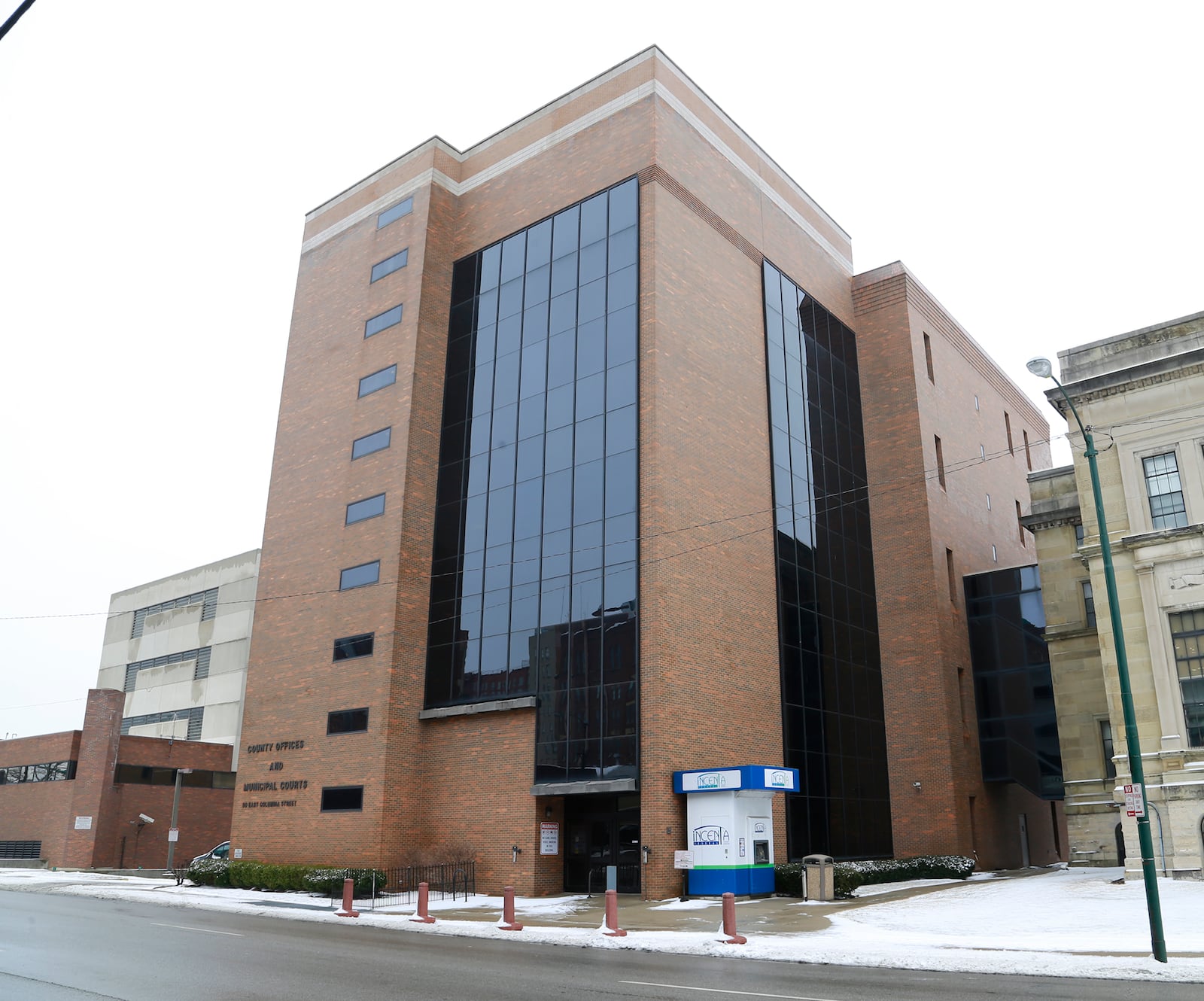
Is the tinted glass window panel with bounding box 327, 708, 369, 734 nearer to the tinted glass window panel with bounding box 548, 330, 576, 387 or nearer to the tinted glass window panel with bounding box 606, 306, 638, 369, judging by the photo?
the tinted glass window panel with bounding box 548, 330, 576, 387

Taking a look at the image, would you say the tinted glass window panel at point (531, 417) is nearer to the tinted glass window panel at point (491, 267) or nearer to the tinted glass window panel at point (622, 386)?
the tinted glass window panel at point (622, 386)

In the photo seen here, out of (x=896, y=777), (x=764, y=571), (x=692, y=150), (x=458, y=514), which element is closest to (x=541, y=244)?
(x=692, y=150)

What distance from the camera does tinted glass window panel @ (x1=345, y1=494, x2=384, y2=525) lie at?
39.3 meters

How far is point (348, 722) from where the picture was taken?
1449 inches

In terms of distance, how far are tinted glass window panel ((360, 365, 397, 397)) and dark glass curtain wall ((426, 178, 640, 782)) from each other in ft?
7.53

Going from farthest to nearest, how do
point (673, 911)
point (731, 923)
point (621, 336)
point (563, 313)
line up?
point (563, 313), point (621, 336), point (673, 911), point (731, 923)

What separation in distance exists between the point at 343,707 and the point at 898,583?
77.4 feet

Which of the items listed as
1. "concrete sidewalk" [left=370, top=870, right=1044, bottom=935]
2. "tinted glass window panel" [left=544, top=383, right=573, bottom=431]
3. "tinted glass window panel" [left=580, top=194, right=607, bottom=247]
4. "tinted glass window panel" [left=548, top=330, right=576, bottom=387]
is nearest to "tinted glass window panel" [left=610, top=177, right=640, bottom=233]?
"tinted glass window panel" [left=580, top=194, right=607, bottom=247]

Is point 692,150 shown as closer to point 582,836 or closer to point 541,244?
point 541,244

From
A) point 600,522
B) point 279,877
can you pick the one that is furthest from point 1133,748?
point 279,877

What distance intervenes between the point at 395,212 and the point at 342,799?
80.8 ft

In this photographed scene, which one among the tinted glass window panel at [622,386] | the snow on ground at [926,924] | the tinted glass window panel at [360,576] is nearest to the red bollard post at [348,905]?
the snow on ground at [926,924]

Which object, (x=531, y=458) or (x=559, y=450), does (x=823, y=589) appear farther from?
(x=531, y=458)

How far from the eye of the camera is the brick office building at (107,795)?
166ft
